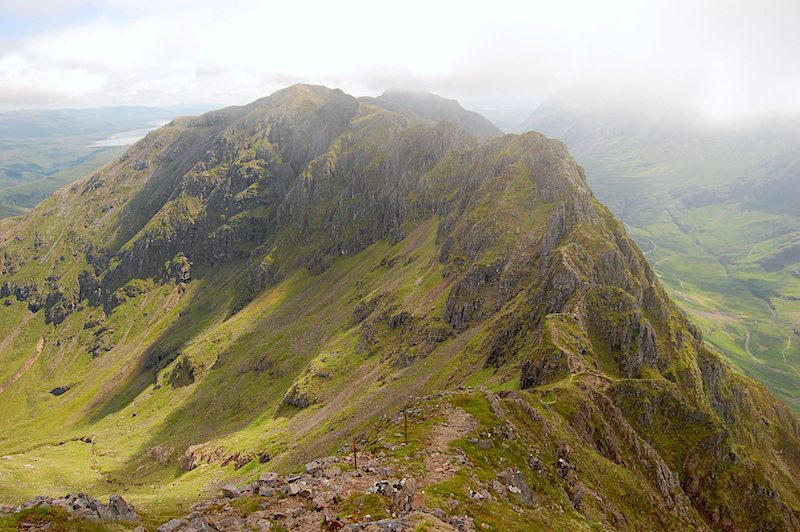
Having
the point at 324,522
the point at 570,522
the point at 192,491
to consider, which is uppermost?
the point at 324,522

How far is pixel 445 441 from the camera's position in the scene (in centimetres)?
4991

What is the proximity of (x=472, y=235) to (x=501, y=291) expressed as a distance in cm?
4241

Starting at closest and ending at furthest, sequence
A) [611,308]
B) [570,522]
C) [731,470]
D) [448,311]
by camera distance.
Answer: [570,522]
[731,470]
[611,308]
[448,311]

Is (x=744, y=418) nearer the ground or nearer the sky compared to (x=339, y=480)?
nearer the ground

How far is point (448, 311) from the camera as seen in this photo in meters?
161

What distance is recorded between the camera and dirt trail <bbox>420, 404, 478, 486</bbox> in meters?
42.3

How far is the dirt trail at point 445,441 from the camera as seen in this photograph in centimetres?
4228

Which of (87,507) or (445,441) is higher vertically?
(87,507)

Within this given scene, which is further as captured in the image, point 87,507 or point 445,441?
point 445,441

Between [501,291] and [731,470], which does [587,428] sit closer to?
[731,470]

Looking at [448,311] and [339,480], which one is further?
[448,311]

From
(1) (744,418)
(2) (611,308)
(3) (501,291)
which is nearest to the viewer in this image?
(2) (611,308)

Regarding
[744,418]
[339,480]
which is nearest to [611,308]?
[744,418]

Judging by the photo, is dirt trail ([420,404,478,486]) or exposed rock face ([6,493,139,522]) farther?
dirt trail ([420,404,478,486])
